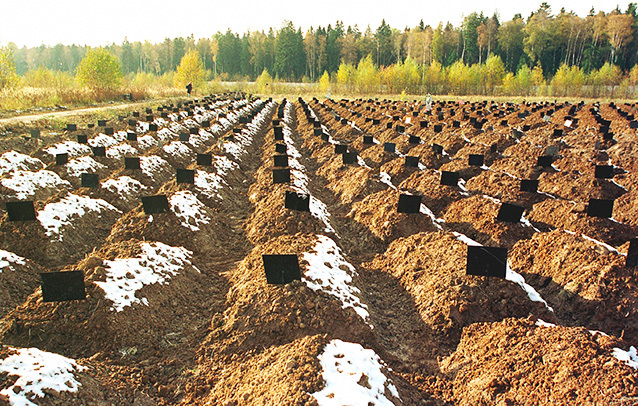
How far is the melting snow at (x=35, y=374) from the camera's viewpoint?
2.82 metres

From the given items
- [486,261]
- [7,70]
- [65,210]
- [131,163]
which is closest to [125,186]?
[131,163]

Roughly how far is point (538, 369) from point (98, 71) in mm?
39062

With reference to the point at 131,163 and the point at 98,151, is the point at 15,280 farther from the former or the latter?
the point at 98,151

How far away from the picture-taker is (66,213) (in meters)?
7.27

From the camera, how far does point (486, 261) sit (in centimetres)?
487

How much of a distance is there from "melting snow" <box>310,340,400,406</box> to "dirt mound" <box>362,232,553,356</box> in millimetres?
1171

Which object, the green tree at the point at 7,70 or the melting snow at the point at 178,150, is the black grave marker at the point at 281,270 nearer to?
the melting snow at the point at 178,150

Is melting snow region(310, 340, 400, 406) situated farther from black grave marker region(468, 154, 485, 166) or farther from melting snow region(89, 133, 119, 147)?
melting snow region(89, 133, 119, 147)

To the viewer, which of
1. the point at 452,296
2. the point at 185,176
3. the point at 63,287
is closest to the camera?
the point at 63,287

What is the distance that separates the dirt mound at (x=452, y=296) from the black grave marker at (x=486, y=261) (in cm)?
11

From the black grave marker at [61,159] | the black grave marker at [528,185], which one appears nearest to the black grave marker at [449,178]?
the black grave marker at [528,185]

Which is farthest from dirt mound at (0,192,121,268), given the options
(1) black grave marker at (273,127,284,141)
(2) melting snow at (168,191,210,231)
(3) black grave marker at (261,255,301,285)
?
(1) black grave marker at (273,127,284,141)

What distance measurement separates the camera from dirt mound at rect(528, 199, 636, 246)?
6.98 meters

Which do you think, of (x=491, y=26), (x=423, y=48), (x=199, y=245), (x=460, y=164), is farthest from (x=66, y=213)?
(x=491, y=26)
